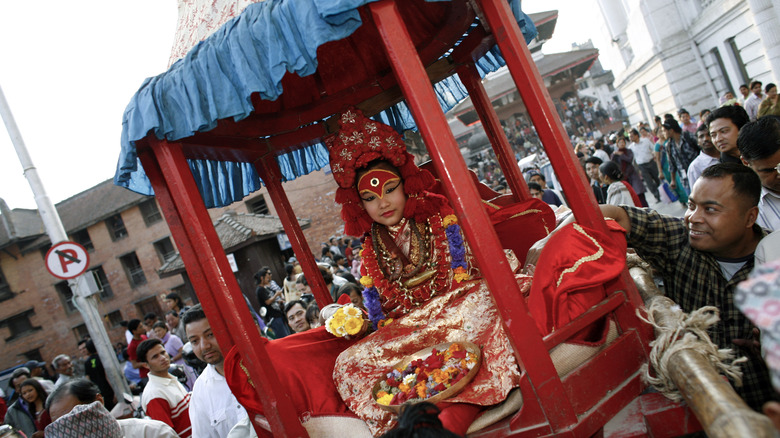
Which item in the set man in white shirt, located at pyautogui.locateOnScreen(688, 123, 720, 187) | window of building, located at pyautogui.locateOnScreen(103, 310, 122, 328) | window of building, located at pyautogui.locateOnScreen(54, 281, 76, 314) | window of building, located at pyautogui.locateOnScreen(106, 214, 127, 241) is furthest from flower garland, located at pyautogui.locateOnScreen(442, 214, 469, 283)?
window of building, located at pyautogui.locateOnScreen(54, 281, 76, 314)

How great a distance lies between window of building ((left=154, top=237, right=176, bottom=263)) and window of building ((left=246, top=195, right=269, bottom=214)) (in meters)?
5.95

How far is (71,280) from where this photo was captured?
9281mm

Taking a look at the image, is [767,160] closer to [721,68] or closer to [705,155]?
[705,155]

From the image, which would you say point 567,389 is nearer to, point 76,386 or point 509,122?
point 76,386

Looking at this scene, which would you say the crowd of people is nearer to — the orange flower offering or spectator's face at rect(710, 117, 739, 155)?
spectator's face at rect(710, 117, 739, 155)

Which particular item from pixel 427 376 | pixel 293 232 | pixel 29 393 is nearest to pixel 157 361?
pixel 293 232

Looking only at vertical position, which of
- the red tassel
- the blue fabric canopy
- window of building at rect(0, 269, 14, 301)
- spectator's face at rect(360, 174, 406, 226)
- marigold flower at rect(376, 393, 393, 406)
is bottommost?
marigold flower at rect(376, 393, 393, 406)

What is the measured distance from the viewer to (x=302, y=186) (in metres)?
27.8

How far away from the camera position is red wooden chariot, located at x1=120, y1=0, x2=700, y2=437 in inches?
87.9

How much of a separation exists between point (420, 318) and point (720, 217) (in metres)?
1.86

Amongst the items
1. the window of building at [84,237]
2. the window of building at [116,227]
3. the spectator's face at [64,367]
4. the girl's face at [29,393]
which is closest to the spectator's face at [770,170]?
the girl's face at [29,393]

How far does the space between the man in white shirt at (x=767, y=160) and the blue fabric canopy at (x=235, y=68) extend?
196cm

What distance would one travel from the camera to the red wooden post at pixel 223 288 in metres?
2.75

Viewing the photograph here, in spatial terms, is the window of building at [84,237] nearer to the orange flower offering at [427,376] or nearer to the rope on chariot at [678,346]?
the orange flower offering at [427,376]
